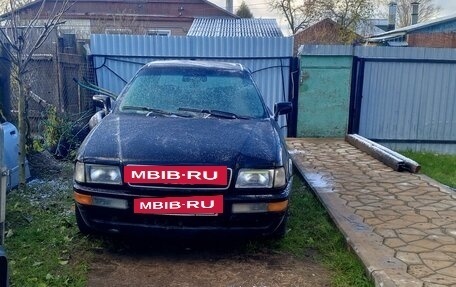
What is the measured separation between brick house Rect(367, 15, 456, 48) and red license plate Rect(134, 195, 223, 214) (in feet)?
66.6

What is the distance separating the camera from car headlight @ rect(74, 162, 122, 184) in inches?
133

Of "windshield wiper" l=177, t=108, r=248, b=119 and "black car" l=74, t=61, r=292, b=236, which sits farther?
"windshield wiper" l=177, t=108, r=248, b=119

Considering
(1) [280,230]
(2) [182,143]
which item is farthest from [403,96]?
(2) [182,143]

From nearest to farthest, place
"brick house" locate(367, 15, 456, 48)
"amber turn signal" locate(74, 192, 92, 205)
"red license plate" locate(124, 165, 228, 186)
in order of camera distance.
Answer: "red license plate" locate(124, 165, 228, 186), "amber turn signal" locate(74, 192, 92, 205), "brick house" locate(367, 15, 456, 48)

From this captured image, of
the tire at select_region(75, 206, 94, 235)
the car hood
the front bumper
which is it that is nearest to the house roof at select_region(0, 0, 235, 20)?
the car hood

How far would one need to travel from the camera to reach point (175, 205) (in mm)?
3354

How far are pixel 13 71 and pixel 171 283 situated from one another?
14.7ft

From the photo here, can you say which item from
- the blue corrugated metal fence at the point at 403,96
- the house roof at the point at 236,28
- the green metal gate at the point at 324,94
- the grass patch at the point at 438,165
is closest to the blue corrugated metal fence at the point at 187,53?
the green metal gate at the point at 324,94

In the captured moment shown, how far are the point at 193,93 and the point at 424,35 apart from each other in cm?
2083

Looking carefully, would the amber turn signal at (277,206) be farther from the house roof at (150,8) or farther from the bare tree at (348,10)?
the house roof at (150,8)

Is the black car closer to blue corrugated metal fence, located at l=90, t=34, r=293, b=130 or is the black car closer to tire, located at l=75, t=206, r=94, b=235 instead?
tire, located at l=75, t=206, r=94, b=235

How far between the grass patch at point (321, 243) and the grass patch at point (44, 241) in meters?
1.71

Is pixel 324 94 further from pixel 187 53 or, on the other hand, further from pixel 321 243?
pixel 321 243

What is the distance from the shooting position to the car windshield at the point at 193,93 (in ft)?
14.6
